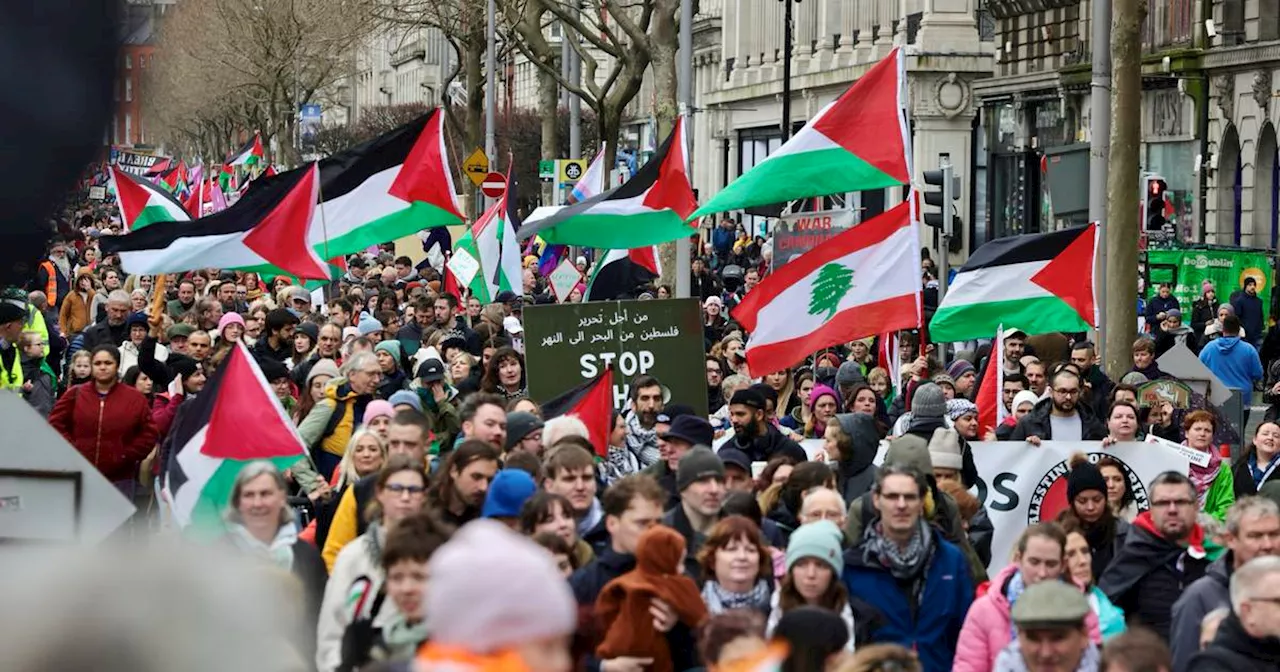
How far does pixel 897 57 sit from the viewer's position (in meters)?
13.0

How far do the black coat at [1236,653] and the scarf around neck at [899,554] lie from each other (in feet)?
4.08

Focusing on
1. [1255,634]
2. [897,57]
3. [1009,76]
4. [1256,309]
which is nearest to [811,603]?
[1255,634]

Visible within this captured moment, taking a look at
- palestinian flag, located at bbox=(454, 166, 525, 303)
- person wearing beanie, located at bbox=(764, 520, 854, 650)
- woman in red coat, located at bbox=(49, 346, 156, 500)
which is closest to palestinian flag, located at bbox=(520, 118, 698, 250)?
Result: palestinian flag, located at bbox=(454, 166, 525, 303)

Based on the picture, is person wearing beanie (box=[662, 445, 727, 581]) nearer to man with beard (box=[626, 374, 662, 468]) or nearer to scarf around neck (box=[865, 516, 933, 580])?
scarf around neck (box=[865, 516, 933, 580])

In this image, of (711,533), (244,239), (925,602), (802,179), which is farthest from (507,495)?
(244,239)

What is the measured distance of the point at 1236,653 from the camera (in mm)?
5836

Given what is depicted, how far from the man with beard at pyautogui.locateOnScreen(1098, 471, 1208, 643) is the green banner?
21.6m

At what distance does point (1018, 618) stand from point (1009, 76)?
41078mm

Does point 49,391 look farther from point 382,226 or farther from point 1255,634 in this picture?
point 1255,634

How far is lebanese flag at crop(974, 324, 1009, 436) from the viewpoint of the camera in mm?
13234

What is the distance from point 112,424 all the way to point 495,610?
989cm

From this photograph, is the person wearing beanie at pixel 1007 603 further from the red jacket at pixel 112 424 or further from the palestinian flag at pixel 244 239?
the palestinian flag at pixel 244 239

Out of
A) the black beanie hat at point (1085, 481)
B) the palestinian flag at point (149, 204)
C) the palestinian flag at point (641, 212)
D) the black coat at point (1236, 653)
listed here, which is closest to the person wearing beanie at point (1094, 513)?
the black beanie hat at point (1085, 481)

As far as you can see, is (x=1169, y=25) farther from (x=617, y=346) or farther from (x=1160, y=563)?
(x=1160, y=563)
